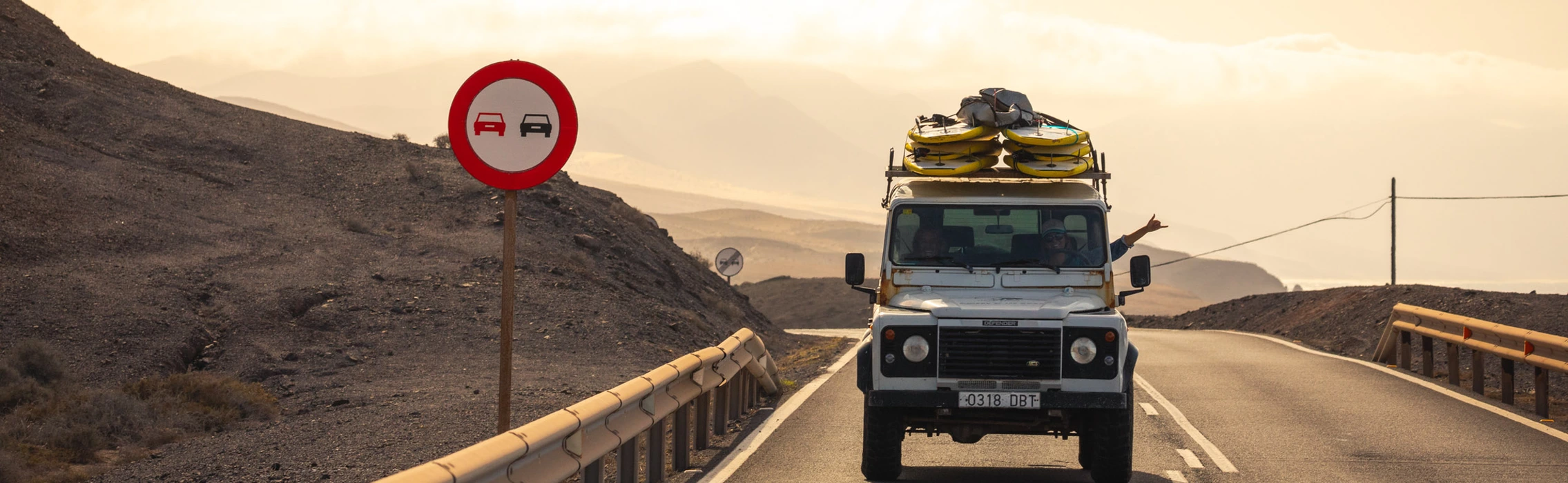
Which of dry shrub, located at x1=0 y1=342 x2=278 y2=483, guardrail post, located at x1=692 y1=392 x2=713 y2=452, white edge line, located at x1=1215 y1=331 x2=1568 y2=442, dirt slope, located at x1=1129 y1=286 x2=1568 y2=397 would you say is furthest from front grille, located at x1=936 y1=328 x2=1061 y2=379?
dirt slope, located at x1=1129 y1=286 x2=1568 y2=397

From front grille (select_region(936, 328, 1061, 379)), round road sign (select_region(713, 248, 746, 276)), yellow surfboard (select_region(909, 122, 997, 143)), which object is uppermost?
yellow surfboard (select_region(909, 122, 997, 143))

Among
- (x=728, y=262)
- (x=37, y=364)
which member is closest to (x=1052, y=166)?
(x=37, y=364)

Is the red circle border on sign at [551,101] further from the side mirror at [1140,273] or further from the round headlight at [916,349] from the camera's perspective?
the side mirror at [1140,273]

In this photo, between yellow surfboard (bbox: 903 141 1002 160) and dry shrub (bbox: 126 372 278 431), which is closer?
yellow surfboard (bbox: 903 141 1002 160)

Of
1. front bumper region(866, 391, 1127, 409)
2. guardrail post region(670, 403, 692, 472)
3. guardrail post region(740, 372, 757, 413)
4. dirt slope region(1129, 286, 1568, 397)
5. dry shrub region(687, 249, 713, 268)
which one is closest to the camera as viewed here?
front bumper region(866, 391, 1127, 409)

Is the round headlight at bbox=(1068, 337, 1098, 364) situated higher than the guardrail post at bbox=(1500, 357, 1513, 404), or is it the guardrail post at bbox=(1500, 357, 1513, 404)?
the round headlight at bbox=(1068, 337, 1098, 364)

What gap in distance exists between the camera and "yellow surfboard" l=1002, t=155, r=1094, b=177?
10109 millimetres

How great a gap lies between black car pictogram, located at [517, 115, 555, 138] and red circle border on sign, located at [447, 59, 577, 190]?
0.21 ft

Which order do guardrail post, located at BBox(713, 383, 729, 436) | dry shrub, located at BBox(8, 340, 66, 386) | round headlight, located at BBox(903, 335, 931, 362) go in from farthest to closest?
dry shrub, located at BBox(8, 340, 66, 386)
guardrail post, located at BBox(713, 383, 729, 436)
round headlight, located at BBox(903, 335, 931, 362)

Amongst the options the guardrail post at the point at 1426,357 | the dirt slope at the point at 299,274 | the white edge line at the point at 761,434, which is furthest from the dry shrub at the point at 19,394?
the guardrail post at the point at 1426,357

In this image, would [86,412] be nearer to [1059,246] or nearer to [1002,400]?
[1002,400]

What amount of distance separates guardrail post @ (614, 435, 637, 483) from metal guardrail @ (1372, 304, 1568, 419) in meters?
9.67

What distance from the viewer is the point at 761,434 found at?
1166 centimetres

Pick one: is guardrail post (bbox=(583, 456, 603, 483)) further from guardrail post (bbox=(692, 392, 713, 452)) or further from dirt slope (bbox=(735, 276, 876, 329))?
dirt slope (bbox=(735, 276, 876, 329))
